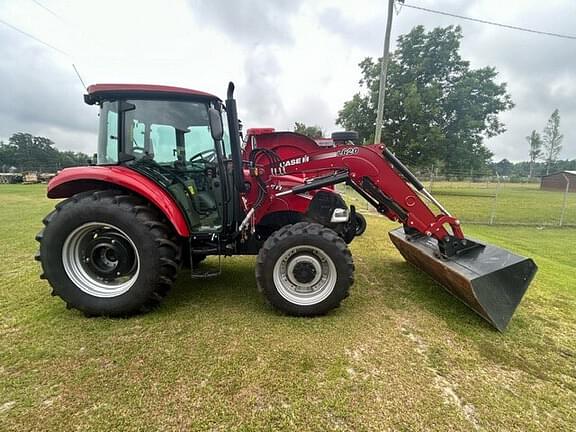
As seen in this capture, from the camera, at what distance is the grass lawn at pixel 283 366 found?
171 cm

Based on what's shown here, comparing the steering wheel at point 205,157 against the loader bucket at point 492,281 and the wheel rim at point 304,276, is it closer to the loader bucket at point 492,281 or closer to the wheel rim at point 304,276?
the wheel rim at point 304,276

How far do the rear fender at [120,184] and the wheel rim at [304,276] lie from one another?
103 cm

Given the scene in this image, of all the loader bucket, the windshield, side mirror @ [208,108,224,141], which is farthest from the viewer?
the windshield

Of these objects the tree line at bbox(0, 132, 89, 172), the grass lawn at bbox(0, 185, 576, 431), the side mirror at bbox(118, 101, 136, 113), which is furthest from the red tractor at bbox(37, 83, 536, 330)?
the tree line at bbox(0, 132, 89, 172)

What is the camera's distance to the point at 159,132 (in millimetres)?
3016

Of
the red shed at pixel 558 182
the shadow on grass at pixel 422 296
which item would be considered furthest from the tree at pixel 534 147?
the shadow on grass at pixel 422 296

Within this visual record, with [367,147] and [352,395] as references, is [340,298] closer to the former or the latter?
[352,395]

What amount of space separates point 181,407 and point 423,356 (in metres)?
1.77

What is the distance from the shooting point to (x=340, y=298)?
111 inches

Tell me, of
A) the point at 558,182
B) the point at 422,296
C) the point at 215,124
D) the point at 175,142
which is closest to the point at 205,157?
the point at 175,142

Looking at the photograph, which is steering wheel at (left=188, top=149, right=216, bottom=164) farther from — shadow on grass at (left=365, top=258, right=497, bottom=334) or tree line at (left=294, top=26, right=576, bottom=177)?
tree line at (left=294, top=26, right=576, bottom=177)

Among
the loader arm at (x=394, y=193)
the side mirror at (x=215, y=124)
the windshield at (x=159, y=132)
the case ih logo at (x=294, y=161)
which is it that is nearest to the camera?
the side mirror at (x=215, y=124)

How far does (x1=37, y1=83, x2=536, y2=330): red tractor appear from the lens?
2.71 meters

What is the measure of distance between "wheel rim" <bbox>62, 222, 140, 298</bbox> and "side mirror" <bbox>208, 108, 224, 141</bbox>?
1.29 meters
